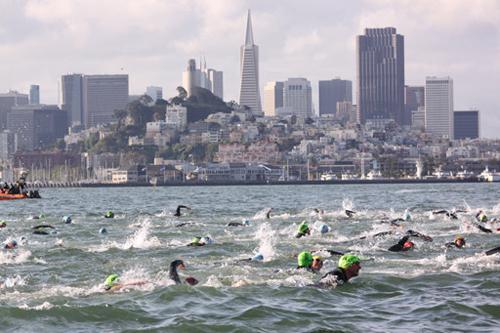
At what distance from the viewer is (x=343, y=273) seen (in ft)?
96.6

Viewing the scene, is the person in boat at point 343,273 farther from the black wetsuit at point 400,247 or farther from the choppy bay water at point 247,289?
the black wetsuit at point 400,247

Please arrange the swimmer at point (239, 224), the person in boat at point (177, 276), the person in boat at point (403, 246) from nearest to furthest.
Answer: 1. the person in boat at point (177, 276)
2. the person in boat at point (403, 246)
3. the swimmer at point (239, 224)

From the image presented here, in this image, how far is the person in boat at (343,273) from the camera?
95.3 ft

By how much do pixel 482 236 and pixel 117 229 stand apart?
18.9 meters

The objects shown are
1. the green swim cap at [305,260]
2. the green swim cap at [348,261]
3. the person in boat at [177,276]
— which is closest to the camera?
the green swim cap at [348,261]

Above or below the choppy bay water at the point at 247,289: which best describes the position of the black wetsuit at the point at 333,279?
above

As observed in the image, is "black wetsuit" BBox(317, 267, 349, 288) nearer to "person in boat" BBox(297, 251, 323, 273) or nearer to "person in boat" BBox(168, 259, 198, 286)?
"person in boat" BBox(297, 251, 323, 273)

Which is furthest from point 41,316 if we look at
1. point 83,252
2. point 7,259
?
point 83,252

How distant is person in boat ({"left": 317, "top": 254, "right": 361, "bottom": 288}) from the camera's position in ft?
95.3

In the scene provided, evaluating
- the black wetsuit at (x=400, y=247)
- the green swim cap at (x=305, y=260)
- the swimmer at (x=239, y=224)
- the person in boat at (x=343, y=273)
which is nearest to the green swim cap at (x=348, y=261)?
the person in boat at (x=343, y=273)

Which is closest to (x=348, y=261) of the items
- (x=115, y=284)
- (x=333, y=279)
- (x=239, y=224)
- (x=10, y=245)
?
(x=333, y=279)

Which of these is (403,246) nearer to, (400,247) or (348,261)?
(400,247)

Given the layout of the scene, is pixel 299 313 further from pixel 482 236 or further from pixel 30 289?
pixel 482 236

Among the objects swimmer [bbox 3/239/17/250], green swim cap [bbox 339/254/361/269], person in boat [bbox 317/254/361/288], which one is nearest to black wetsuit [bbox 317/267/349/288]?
person in boat [bbox 317/254/361/288]
